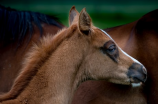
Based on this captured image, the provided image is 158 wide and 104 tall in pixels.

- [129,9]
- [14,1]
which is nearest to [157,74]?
[129,9]

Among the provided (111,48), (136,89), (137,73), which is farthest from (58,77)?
(136,89)

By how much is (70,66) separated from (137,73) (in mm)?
812

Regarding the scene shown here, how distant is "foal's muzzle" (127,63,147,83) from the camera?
367 centimetres

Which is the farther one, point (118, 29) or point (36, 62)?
point (118, 29)

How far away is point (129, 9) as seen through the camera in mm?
14656

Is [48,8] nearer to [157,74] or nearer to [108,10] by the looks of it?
[108,10]

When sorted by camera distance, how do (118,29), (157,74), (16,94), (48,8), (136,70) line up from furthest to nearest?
1. (48,8)
2. (118,29)
3. (157,74)
4. (136,70)
5. (16,94)

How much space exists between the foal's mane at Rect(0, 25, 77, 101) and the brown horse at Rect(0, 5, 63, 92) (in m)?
0.87

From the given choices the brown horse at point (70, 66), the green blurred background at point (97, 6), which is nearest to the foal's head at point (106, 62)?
the brown horse at point (70, 66)

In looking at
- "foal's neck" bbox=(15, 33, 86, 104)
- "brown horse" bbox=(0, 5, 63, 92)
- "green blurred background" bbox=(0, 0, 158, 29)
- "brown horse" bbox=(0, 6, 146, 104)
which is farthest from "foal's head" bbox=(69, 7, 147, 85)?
"green blurred background" bbox=(0, 0, 158, 29)

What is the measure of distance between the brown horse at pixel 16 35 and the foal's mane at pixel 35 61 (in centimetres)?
87

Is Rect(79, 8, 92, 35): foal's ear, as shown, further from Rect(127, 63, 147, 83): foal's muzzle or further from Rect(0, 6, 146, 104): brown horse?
Rect(127, 63, 147, 83): foal's muzzle

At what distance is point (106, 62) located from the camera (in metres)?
3.68

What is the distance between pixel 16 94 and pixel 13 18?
1799mm
